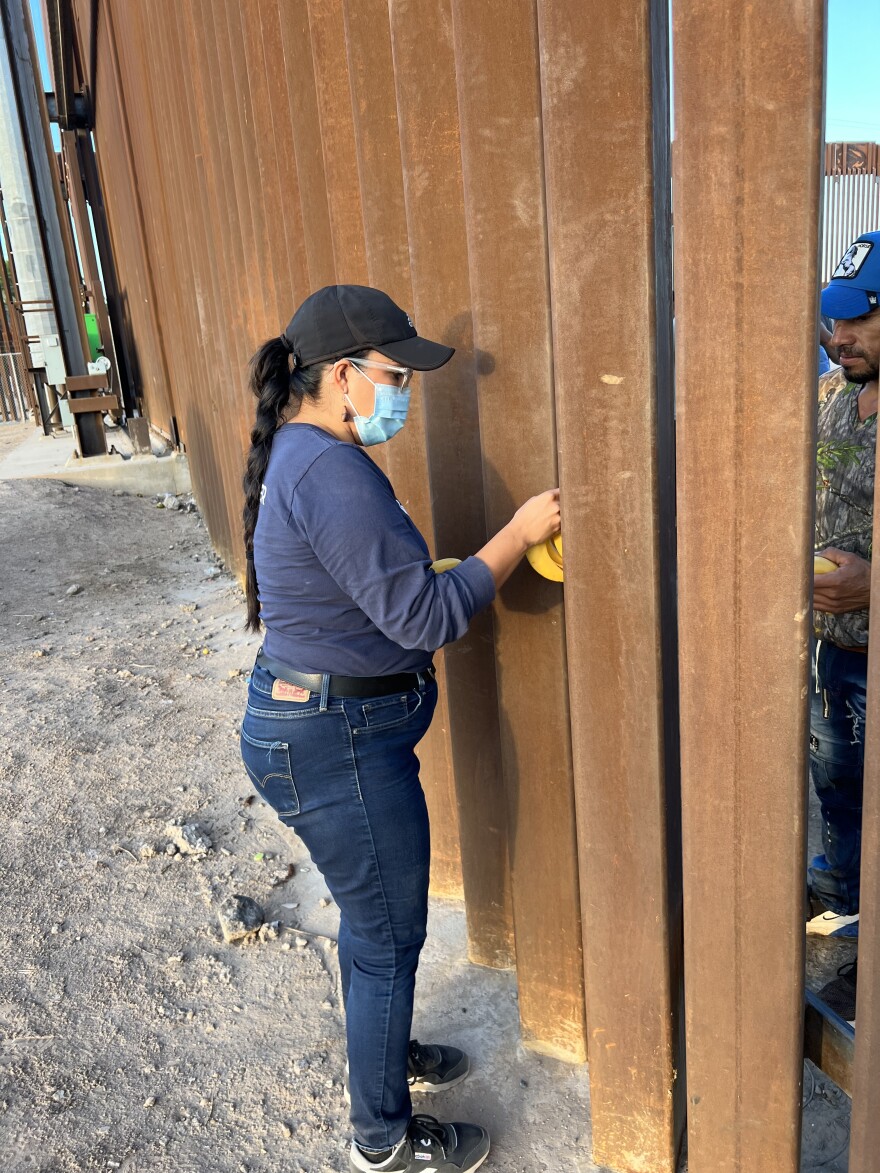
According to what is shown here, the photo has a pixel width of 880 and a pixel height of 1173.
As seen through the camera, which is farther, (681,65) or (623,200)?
(623,200)

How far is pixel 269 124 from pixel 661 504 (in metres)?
2.60

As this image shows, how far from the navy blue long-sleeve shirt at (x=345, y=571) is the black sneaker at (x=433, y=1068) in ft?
3.96

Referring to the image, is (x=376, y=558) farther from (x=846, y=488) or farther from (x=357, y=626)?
(x=846, y=488)

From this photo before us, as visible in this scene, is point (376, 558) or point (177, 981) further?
point (177, 981)

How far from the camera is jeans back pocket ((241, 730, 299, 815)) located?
6.64 feet

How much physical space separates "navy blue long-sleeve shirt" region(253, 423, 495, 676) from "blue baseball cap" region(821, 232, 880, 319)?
149cm

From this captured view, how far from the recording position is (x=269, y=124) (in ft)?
11.6

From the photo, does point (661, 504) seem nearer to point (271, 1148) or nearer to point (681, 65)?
point (681, 65)

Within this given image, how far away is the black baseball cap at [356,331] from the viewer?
196 centimetres

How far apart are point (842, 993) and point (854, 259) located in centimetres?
219

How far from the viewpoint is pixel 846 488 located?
8.82ft

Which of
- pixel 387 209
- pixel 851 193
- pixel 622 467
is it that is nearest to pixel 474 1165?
pixel 622 467

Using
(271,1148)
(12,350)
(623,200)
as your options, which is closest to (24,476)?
(271,1148)

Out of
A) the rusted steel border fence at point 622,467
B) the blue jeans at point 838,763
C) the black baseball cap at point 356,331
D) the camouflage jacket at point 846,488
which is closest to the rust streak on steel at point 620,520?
the rusted steel border fence at point 622,467
